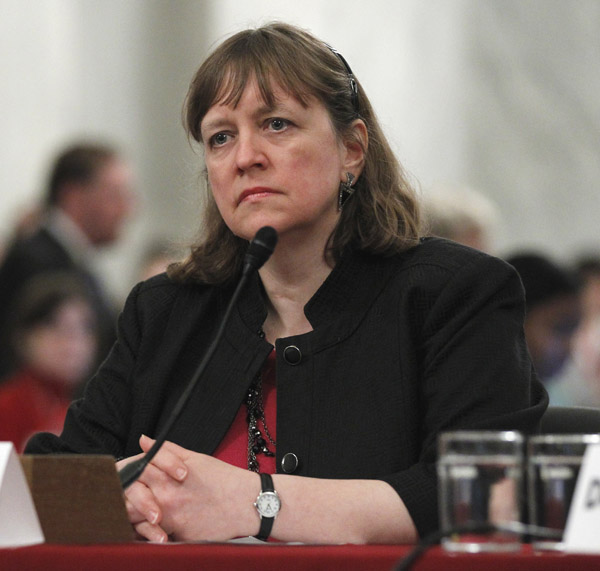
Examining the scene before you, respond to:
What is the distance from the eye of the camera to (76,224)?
5.77 meters

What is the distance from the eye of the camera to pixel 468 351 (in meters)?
2.06

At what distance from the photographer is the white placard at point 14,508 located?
150 centimetres

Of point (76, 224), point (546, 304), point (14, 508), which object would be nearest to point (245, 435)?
point (14, 508)

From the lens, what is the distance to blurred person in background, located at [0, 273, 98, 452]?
4426 millimetres

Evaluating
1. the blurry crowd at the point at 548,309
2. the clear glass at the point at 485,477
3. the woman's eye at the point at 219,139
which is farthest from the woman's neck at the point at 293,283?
the blurry crowd at the point at 548,309

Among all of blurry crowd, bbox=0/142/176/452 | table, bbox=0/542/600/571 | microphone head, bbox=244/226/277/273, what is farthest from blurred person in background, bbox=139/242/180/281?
table, bbox=0/542/600/571

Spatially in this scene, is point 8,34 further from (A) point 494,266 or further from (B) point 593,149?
(A) point 494,266

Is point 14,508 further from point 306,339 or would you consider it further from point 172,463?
point 306,339

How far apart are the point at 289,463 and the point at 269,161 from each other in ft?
1.67

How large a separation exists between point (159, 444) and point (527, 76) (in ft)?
18.3

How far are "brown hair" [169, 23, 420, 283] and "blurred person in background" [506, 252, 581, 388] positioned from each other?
1.58 m

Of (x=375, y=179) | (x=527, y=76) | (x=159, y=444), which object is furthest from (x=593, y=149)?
(x=159, y=444)

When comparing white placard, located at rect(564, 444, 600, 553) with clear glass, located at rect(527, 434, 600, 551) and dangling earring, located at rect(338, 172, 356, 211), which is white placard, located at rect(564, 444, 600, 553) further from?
dangling earring, located at rect(338, 172, 356, 211)

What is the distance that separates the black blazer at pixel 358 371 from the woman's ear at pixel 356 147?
18 centimetres
